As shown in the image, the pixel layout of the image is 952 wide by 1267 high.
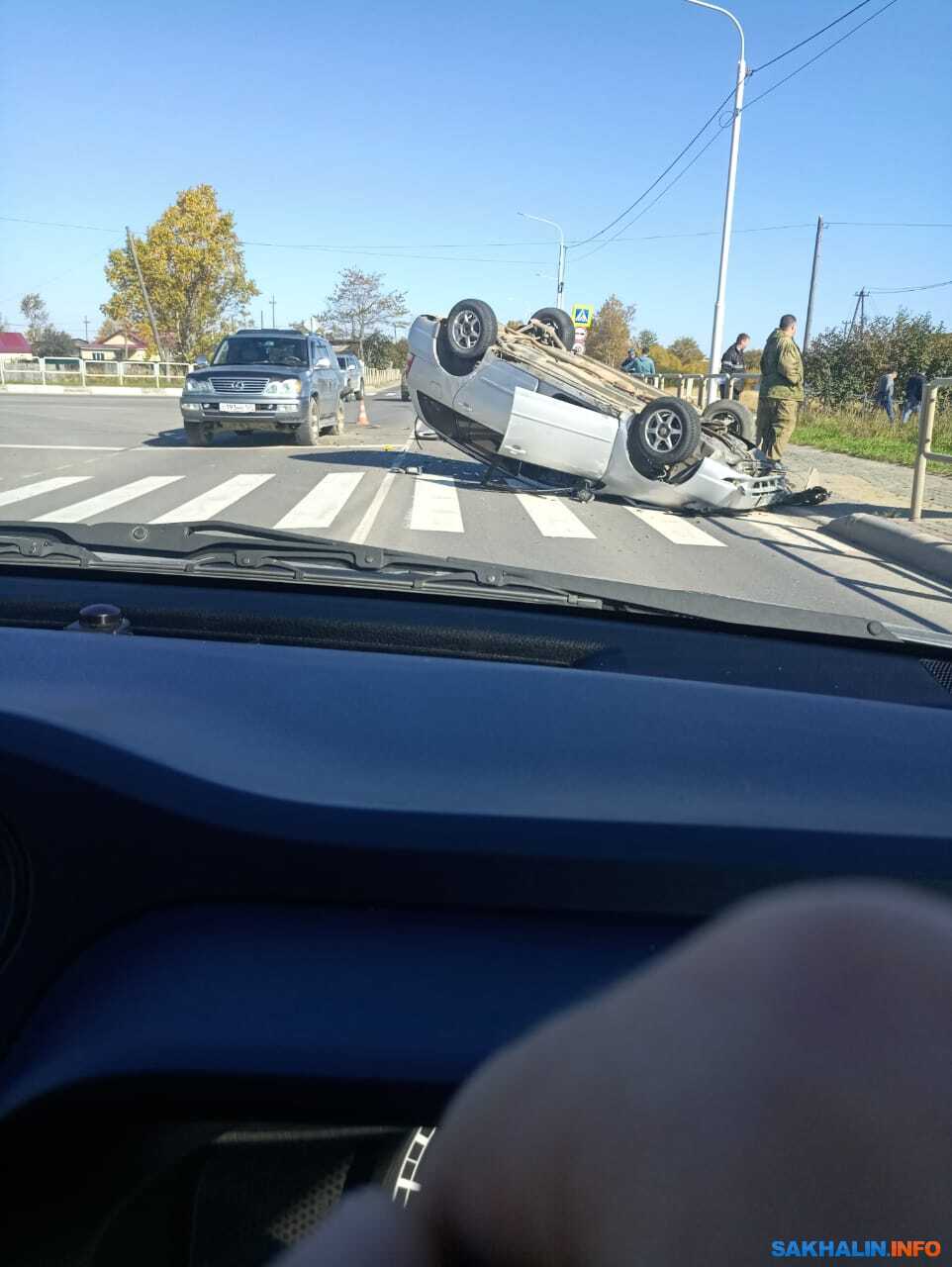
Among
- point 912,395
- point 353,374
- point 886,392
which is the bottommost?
point 353,374

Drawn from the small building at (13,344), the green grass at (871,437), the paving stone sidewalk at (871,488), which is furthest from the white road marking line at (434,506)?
the small building at (13,344)

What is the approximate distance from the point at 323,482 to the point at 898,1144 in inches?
483

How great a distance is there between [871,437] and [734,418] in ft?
33.8

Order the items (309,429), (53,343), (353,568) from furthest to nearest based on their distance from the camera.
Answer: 1. (53,343)
2. (309,429)
3. (353,568)

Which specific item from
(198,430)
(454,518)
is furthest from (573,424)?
(198,430)

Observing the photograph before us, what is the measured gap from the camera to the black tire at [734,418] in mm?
12422

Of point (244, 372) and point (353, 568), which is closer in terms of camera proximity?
point (353, 568)

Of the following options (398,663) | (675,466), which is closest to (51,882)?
(398,663)

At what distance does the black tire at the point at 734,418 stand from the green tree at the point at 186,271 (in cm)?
4515

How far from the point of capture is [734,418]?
12.6 m

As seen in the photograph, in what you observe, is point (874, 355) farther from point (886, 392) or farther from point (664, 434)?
point (664, 434)

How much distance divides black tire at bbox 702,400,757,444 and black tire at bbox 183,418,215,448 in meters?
7.51

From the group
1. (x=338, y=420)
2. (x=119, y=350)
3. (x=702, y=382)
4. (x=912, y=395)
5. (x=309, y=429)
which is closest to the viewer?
(x=309, y=429)

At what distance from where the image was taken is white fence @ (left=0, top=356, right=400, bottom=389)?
47.4 metres
